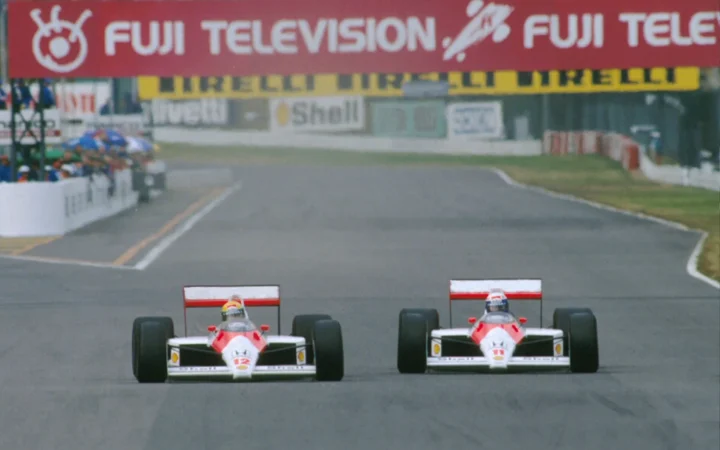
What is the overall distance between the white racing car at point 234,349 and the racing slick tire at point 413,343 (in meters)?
0.65

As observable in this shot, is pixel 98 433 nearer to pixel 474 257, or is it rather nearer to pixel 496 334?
pixel 496 334

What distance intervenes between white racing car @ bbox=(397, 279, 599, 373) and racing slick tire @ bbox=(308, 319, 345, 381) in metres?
0.67

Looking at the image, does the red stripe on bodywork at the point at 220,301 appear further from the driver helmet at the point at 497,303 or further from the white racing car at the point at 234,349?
the driver helmet at the point at 497,303

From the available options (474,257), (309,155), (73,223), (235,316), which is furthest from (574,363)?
(309,155)

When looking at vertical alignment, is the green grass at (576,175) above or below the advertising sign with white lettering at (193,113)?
below

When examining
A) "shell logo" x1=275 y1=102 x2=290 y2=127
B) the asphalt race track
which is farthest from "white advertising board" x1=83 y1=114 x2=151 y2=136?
"shell logo" x1=275 y1=102 x2=290 y2=127

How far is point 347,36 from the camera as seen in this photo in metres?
34.4

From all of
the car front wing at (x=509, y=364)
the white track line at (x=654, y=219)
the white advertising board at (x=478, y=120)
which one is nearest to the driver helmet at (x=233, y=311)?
the car front wing at (x=509, y=364)

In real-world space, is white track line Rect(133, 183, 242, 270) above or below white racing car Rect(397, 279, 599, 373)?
below

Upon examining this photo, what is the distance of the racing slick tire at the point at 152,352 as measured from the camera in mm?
13930

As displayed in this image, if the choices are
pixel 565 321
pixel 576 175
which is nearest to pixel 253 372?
pixel 565 321

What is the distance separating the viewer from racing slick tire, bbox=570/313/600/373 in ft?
47.7

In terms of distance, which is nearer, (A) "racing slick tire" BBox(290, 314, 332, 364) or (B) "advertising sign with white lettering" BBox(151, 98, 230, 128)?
(A) "racing slick tire" BBox(290, 314, 332, 364)

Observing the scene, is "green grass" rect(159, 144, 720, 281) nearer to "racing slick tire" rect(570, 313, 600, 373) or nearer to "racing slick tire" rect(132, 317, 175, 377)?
"racing slick tire" rect(570, 313, 600, 373)
